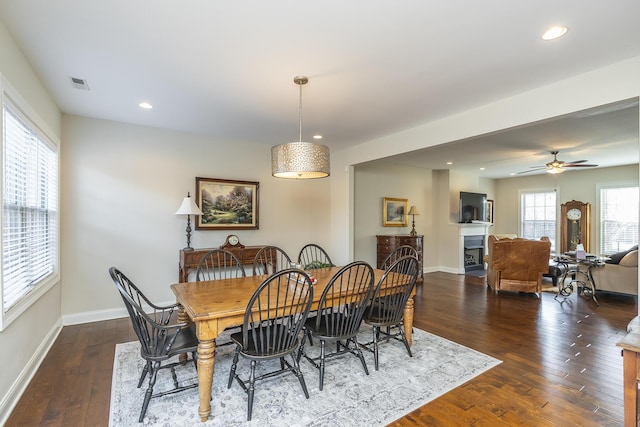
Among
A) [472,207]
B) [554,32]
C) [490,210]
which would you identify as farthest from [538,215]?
[554,32]

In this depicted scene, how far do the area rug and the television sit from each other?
18.4 ft

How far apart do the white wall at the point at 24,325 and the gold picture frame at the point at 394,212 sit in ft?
18.9

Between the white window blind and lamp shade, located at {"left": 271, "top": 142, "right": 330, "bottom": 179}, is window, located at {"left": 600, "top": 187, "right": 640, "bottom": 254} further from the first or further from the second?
the white window blind

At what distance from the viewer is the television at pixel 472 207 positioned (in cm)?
816

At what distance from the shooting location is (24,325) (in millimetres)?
2629

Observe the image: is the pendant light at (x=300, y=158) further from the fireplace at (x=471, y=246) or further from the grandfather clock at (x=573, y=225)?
the grandfather clock at (x=573, y=225)

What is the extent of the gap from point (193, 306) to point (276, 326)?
587mm

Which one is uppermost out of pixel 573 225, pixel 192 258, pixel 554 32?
pixel 554 32

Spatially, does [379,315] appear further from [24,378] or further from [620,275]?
[620,275]

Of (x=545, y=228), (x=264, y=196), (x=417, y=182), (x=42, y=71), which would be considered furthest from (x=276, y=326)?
(x=545, y=228)

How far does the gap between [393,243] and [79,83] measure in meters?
5.49

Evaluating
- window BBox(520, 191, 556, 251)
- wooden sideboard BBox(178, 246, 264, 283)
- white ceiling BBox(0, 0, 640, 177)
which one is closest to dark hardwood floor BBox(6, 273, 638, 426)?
wooden sideboard BBox(178, 246, 264, 283)

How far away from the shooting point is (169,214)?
184 inches

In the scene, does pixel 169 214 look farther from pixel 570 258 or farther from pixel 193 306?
pixel 570 258
